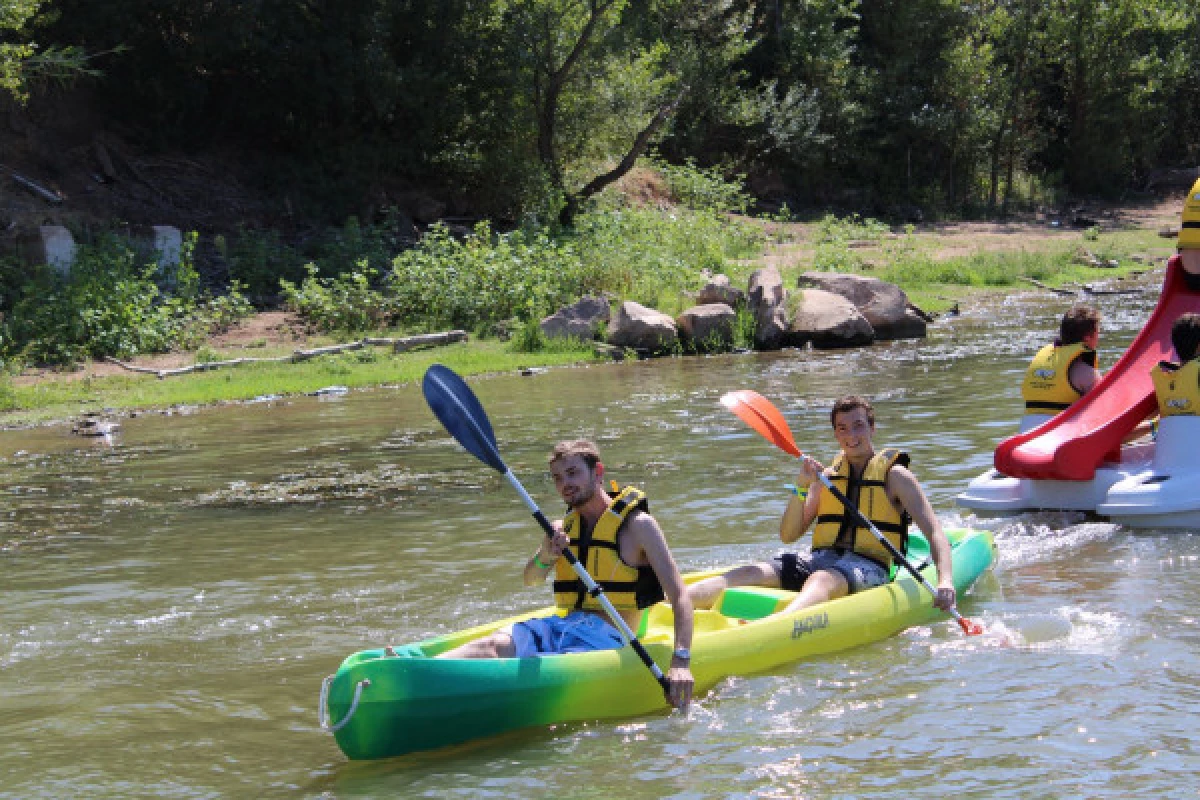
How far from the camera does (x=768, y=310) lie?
677 inches

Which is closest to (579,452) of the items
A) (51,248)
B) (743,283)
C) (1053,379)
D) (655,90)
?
(1053,379)

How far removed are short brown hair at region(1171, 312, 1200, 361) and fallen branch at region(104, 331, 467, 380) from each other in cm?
1050

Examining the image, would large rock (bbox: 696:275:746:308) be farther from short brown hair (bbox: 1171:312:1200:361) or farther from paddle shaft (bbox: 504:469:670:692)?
paddle shaft (bbox: 504:469:670:692)

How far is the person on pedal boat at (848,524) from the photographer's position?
6.06 metres

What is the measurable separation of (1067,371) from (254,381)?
9.32 m

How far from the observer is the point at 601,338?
17.2 m

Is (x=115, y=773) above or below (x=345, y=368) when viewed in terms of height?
below

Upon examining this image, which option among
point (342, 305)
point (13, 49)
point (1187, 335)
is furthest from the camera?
point (342, 305)

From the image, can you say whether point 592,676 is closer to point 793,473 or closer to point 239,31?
point 793,473

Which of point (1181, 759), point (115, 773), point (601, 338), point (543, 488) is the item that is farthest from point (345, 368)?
point (1181, 759)

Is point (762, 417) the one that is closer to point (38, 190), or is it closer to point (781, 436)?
point (781, 436)

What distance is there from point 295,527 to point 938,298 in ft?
46.5

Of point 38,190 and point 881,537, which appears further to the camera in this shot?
point 38,190

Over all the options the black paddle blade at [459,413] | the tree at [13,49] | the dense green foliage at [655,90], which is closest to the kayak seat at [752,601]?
the black paddle blade at [459,413]
